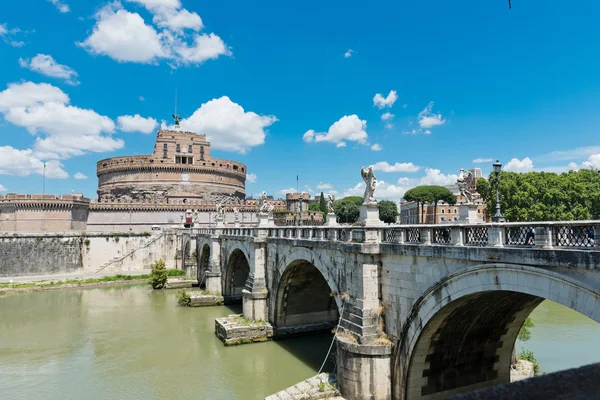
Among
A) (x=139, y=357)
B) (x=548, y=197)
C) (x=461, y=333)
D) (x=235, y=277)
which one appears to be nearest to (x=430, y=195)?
(x=548, y=197)

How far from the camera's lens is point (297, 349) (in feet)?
65.2

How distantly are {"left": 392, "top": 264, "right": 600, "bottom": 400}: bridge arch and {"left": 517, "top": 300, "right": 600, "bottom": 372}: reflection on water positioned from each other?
4828 millimetres

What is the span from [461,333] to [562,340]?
37.3 feet

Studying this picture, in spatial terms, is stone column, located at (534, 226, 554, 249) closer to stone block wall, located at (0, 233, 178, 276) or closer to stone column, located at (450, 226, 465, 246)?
stone column, located at (450, 226, 465, 246)

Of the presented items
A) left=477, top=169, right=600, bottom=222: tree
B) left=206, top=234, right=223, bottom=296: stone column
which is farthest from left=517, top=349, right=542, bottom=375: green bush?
left=477, top=169, right=600, bottom=222: tree

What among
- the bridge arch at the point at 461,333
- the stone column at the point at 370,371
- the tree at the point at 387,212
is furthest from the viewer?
the tree at the point at 387,212

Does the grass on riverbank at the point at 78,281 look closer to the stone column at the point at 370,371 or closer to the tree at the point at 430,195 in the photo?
the tree at the point at 430,195

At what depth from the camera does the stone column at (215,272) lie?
31219mm

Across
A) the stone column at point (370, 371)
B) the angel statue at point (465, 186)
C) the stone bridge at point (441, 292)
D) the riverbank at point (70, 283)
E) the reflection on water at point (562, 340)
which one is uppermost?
the angel statue at point (465, 186)

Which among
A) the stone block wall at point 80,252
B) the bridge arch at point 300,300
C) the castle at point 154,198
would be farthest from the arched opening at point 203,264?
the bridge arch at point 300,300

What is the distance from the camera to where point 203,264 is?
3916cm

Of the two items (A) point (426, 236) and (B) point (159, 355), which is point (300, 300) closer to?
(B) point (159, 355)

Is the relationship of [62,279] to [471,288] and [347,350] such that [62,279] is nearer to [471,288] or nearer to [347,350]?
[347,350]

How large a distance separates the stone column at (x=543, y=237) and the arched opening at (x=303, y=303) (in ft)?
42.8
